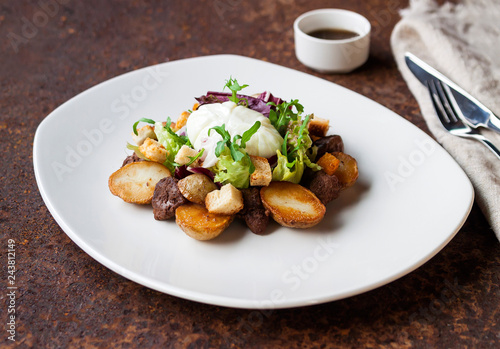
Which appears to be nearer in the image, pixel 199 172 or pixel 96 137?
pixel 199 172

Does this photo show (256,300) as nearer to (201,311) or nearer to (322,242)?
(201,311)

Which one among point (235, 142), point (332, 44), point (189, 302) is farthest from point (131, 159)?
point (332, 44)

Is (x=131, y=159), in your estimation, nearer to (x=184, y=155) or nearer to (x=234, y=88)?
(x=184, y=155)

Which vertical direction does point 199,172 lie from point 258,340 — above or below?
above

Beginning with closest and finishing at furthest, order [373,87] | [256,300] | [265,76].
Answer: [256,300] → [265,76] → [373,87]

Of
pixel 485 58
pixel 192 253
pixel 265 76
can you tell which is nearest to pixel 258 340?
pixel 192 253
